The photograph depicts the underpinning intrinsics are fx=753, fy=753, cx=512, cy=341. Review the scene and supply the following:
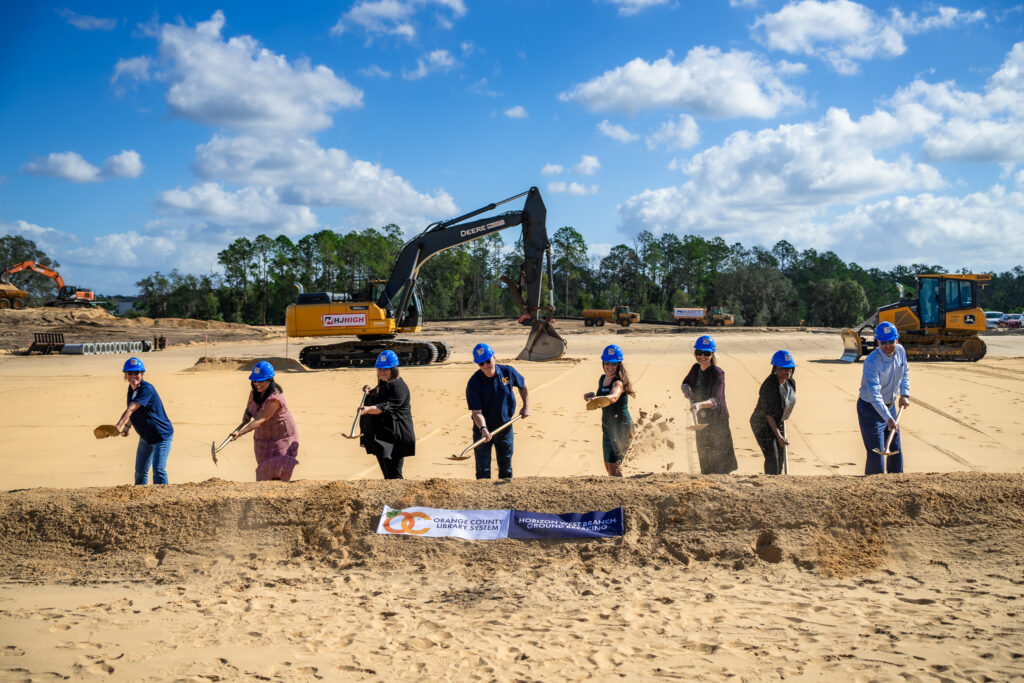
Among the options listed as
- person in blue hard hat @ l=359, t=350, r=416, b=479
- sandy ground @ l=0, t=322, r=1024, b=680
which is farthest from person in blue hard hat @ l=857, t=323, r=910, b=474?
person in blue hard hat @ l=359, t=350, r=416, b=479

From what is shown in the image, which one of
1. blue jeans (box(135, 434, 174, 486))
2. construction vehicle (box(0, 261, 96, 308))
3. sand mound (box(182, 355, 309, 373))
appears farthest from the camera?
construction vehicle (box(0, 261, 96, 308))

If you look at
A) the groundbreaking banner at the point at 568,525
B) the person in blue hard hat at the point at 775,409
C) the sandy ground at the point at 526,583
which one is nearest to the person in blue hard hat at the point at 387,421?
the sandy ground at the point at 526,583

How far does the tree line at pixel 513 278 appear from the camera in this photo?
236ft

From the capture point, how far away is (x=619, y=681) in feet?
12.8

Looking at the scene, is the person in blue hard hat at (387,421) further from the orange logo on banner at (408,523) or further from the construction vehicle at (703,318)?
the construction vehicle at (703,318)

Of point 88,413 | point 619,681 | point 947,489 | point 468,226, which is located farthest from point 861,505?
point 468,226

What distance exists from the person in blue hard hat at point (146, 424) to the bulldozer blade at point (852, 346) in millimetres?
23850

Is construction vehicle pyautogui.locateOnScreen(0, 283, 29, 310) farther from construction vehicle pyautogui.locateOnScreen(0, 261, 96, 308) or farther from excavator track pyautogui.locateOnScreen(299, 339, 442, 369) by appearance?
excavator track pyautogui.locateOnScreen(299, 339, 442, 369)

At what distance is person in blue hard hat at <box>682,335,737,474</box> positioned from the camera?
684 cm

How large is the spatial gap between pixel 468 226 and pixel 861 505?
19.1 metres

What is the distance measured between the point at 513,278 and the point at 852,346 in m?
45.7

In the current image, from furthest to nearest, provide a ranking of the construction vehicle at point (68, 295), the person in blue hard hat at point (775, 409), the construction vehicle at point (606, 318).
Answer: the construction vehicle at point (606, 318) → the construction vehicle at point (68, 295) → the person in blue hard hat at point (775, 409)

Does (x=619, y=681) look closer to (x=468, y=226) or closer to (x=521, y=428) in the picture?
(x=521, y=428)

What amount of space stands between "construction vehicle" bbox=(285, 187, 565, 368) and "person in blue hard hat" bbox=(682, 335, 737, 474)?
51.5 feet
